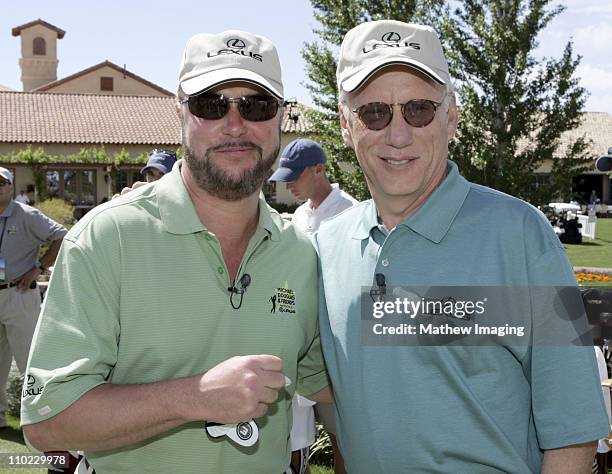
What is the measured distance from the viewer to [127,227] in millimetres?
2416

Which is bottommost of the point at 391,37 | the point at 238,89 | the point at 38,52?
the point at 238,89

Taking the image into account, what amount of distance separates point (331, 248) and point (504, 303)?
0.70m

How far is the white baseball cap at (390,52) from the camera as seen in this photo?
2488mm

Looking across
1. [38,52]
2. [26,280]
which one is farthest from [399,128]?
[38,52]

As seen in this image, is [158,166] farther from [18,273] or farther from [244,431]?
[244,431]

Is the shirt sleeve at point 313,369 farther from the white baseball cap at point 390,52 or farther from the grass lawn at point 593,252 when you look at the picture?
the grass lawn at point 593,252

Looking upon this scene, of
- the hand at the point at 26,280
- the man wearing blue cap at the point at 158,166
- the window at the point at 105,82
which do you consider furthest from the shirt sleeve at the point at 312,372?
the window at the point at 105,82

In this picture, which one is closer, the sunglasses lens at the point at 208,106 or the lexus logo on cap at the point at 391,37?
the lexus logo on cap at the point at 391,37

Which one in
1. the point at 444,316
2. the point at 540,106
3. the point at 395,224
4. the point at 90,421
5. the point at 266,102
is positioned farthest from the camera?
the point at 540,106

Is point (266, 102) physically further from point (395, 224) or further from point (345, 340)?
point (345, 340)

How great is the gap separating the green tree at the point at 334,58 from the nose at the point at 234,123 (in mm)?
14580

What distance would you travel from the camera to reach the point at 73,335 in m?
2.20

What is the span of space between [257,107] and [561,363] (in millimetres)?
1365

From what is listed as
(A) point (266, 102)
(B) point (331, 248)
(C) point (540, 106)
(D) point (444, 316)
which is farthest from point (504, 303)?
(C) point (540, 106)
